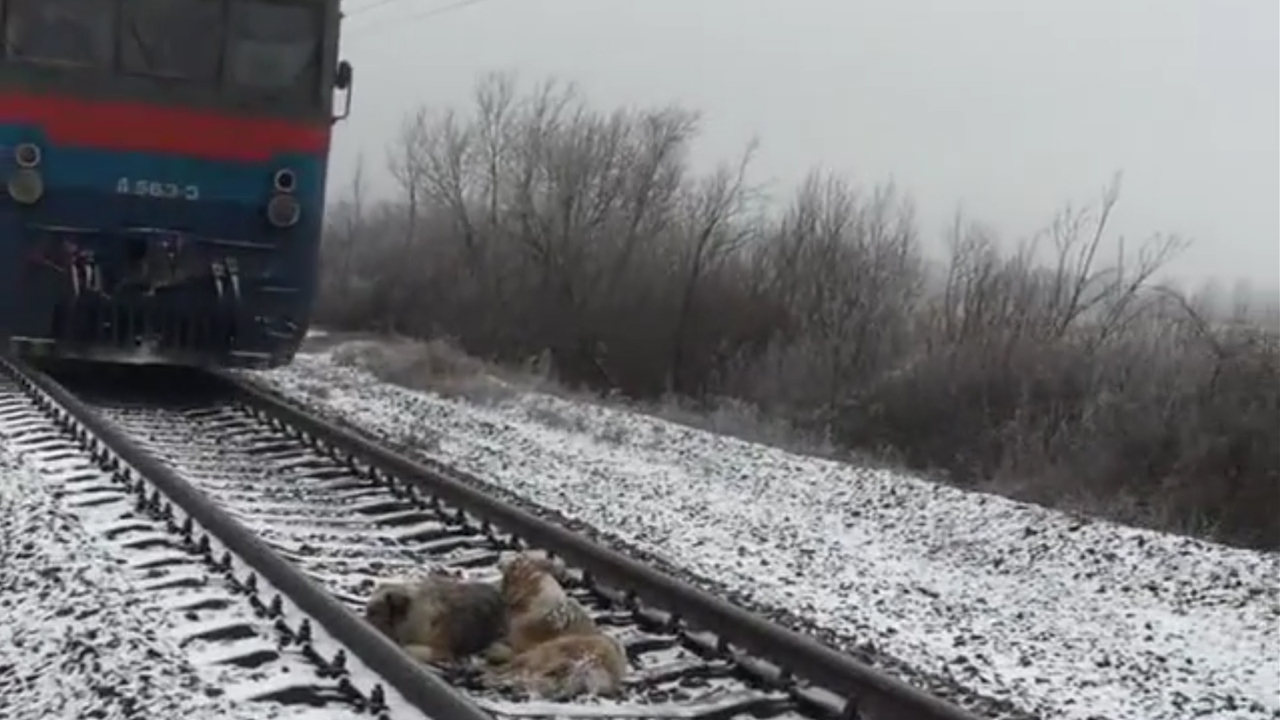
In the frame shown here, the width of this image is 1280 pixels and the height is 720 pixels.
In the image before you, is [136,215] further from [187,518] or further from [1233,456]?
[1233,456]

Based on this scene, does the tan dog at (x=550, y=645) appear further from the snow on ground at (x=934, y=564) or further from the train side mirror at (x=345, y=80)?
the train side mirror at (x=345, y=80)

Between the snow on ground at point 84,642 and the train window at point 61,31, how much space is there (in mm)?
6452

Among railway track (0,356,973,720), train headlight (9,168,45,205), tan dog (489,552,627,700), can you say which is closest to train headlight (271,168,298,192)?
train headlight (9,168,45,205)

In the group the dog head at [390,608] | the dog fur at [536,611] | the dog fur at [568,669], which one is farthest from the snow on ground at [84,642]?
the dog fur at [536,611]

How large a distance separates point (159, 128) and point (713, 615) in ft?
28.0

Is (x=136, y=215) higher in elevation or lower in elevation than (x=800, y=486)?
higher

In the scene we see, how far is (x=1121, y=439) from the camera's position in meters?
16.2

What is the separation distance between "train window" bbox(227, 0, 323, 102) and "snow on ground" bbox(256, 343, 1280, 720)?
2.93 m

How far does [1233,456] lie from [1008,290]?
70.8 ft

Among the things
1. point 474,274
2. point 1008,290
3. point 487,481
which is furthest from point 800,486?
point 474,274

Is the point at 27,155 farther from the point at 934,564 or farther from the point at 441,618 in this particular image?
the point at 441,618

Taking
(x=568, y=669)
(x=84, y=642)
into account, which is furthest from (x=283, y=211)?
(x=568, y=669)

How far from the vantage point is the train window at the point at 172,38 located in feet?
42.5

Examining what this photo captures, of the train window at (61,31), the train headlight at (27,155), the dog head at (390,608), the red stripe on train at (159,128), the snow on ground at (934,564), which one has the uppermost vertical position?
the train window at (61,31)
